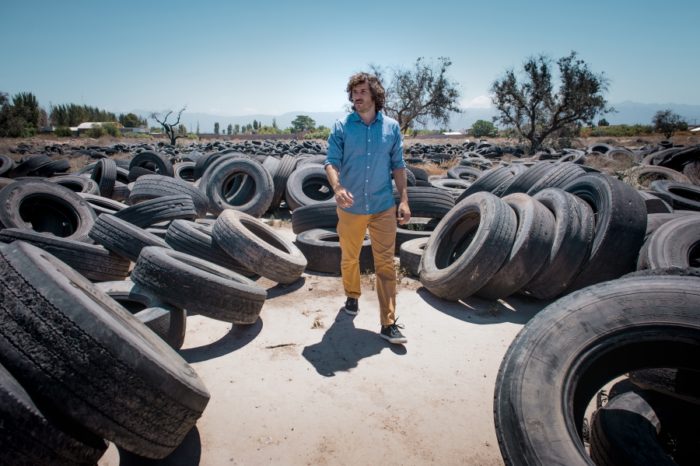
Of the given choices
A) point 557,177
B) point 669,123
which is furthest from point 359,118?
point 669,123

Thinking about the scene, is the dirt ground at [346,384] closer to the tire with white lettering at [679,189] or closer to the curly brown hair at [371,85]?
the curly brown hair at [371,85]

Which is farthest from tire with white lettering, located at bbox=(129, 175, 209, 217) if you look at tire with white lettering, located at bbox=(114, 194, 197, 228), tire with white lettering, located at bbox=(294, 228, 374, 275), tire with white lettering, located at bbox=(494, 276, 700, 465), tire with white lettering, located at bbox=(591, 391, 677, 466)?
→ tire with white lettering, located at bbox=(591, 391, 677, 466)

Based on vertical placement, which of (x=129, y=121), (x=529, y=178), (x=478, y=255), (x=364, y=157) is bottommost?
(x=478, y=255)

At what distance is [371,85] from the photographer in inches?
140

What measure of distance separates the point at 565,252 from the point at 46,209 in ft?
25.9

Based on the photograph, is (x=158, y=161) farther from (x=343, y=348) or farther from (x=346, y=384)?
(x=346, y=384)

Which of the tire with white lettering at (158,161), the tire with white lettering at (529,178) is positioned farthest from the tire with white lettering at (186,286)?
the tire with white lettering at (158,161)

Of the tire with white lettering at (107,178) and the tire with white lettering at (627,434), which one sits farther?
the tire with white lettering at (107,178)

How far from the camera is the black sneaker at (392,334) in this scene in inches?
147

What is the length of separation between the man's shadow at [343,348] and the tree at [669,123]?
51.4 meters

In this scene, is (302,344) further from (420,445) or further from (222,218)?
(222,218)

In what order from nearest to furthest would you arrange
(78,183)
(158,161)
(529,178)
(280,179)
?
(529,178) < (78,183) < (280,179) < (158,161)

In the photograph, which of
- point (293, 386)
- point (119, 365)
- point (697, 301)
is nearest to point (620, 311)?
point (697, 301)

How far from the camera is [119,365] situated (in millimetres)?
1856
